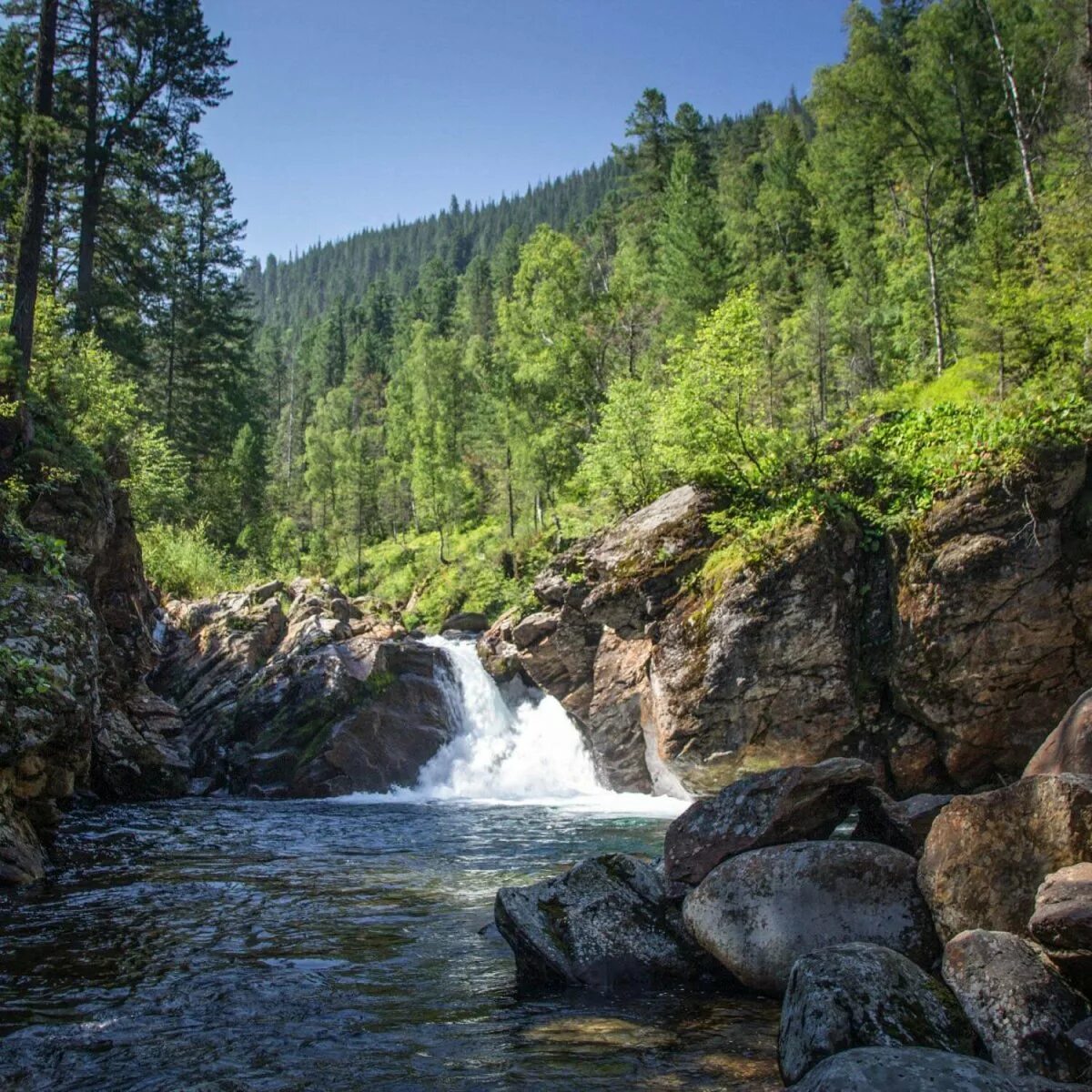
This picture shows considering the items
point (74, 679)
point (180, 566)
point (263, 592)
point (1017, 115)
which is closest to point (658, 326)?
point (1017, 115)

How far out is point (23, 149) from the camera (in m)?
25.7

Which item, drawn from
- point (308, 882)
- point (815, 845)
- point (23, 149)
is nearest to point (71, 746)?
point (308, 882)

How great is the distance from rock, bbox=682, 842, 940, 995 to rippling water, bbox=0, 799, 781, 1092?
519 mm

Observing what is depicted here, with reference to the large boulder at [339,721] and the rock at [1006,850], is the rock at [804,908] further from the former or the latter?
the large boulder at [339,721]

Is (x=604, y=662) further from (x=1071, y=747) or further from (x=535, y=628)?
(x=1071, y=747)

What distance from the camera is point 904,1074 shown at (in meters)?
4.87

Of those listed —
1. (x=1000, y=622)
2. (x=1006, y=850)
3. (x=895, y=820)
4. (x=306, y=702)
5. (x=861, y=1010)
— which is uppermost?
(x=1000, y=622)

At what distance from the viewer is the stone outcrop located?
2320 cm

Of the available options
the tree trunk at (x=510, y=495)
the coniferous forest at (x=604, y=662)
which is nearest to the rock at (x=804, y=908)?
the coniferous forest at (x=604, y=662)

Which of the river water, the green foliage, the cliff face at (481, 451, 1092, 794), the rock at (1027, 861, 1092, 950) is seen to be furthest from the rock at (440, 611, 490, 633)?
the rock at (1027, 861, 1092, 950)

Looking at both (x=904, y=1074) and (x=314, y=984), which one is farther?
(x=314, y=984)

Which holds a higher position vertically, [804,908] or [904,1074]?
[904,1074]

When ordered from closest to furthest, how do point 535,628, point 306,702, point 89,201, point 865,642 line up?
point 865,642, point 306,702, point 535,628, point 89,201

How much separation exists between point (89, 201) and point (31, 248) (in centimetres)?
1212
